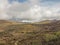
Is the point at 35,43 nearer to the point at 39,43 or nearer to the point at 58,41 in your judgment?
the point at 39,43

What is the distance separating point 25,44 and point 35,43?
7.63 m

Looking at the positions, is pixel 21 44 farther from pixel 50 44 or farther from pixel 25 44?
pixel 50 44

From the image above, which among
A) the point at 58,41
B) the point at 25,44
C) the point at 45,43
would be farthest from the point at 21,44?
the point at 58,41

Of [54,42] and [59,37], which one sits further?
[59,37]

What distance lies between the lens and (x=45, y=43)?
122688mm

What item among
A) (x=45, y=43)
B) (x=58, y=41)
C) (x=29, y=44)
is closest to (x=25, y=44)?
(x=29, y=44)

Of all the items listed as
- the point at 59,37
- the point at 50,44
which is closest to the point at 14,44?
the point at 50,44

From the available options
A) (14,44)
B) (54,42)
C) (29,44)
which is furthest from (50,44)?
(14,44)

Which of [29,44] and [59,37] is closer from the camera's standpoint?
[29,44]

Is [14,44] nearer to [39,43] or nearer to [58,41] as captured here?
[39,43]

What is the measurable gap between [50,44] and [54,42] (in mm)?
3878

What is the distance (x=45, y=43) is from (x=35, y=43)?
7684 mm

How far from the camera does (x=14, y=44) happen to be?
12419 centimetres

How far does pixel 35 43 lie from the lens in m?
120
